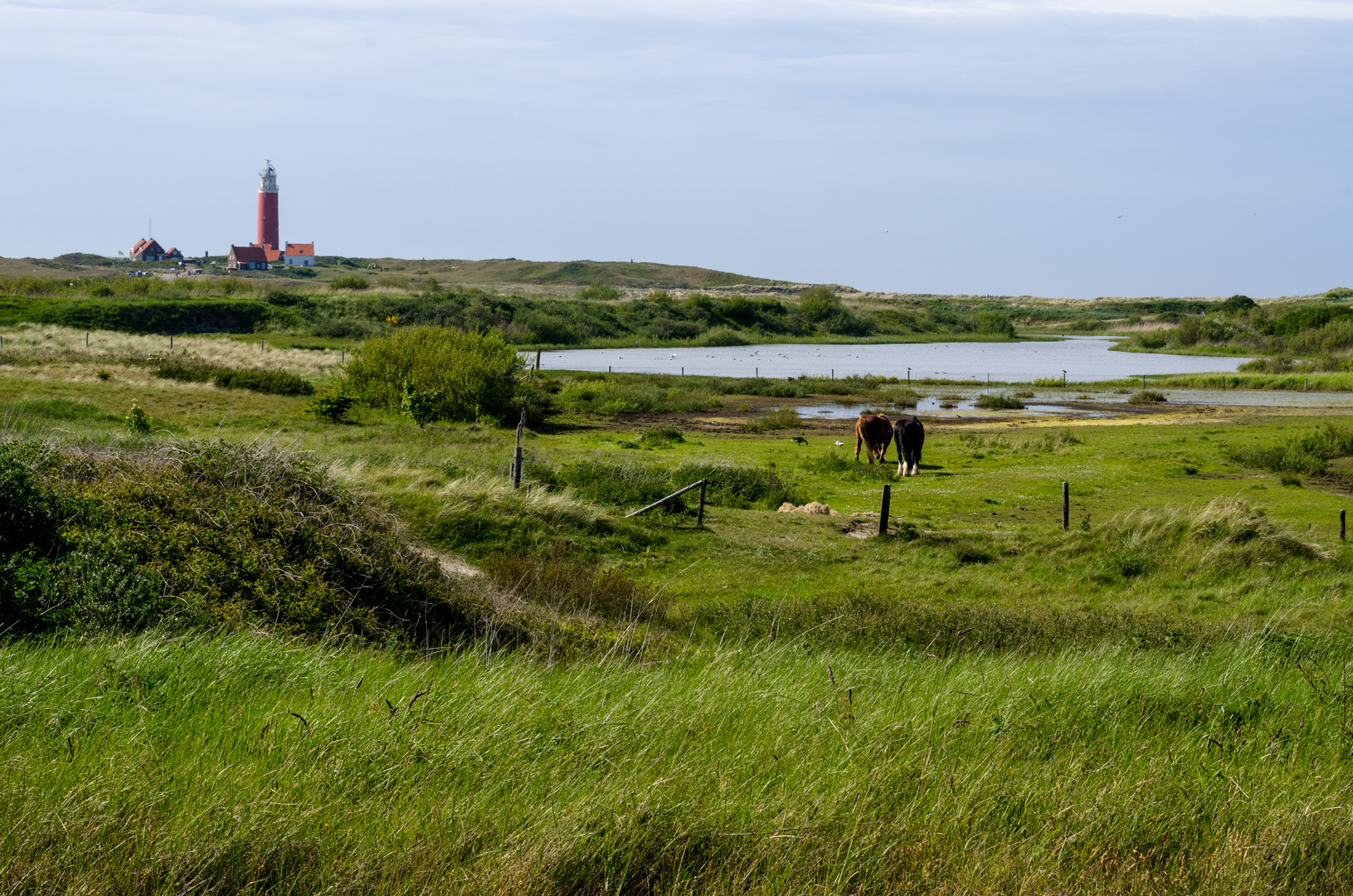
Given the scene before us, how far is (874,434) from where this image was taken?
102ft

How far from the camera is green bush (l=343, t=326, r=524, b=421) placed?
3794 centimetres

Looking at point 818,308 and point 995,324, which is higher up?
point 818,308

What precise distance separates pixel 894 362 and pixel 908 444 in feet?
214

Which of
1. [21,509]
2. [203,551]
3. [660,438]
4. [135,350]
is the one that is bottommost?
[660,438]

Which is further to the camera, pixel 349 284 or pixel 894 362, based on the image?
pixel 349 284

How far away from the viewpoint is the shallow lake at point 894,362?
7775cm

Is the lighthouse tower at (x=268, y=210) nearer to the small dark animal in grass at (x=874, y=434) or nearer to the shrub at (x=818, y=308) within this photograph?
the shrub at (x=818, y=308)

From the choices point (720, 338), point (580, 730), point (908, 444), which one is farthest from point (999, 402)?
point (720, 338)

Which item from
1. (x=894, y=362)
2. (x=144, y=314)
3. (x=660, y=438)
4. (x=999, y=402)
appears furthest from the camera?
(x=894, y=362)

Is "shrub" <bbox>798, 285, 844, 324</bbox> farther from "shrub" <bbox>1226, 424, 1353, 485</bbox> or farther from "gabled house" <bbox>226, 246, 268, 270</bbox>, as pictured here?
"shrub" <bbox>1226, 424, 1353, 485</bbox>

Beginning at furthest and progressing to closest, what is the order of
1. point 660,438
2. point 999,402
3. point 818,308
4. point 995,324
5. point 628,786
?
point 995,324, point 818,308, point 999,402, point 660,438, point 628,786

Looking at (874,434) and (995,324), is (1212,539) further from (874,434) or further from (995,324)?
(995,324)

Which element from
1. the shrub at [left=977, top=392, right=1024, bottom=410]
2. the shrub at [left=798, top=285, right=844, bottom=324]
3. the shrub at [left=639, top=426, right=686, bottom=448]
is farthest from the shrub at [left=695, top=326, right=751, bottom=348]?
the shrub at [left=639, top=426, right=686, bottom=448]

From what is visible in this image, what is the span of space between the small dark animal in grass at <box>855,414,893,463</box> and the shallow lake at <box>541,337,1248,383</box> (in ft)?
133
